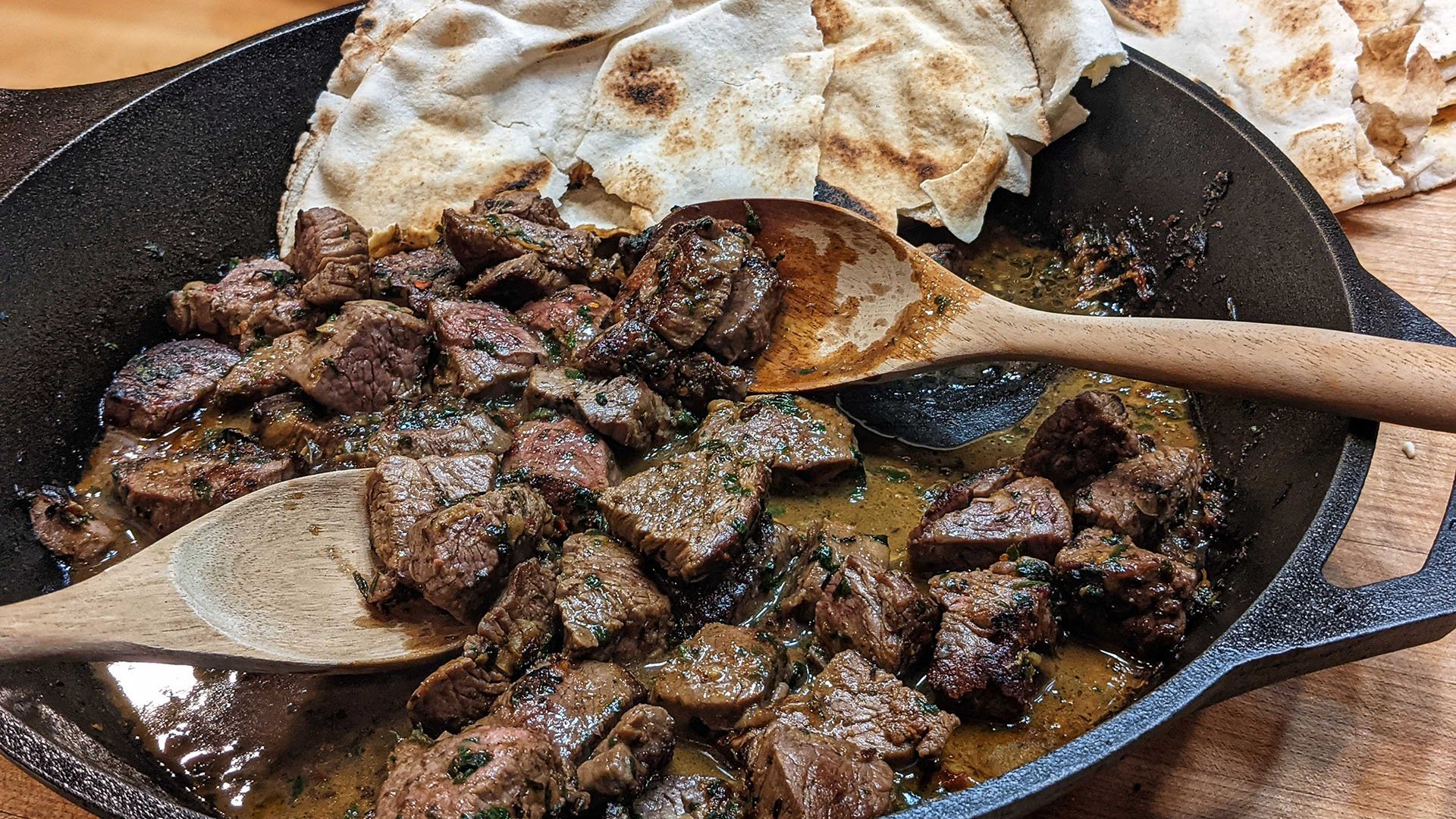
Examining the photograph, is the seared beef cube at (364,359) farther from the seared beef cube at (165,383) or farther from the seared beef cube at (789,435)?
the seared beef cube at (789,435)

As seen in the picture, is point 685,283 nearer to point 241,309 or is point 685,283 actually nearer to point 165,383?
point 241,309

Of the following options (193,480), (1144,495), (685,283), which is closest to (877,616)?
(1144,495)

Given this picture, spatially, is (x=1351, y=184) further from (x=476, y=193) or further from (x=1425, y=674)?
(x=476, y=193)

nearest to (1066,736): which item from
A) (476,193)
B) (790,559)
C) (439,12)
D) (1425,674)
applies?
(790,559)

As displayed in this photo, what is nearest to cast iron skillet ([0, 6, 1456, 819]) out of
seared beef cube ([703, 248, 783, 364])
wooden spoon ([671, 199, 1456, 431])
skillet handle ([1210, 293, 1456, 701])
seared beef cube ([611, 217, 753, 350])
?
skillet handle ([1210, 293, 1456, 701])

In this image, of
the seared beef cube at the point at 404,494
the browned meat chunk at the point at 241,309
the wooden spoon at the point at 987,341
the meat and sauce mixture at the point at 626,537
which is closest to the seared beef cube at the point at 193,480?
the meat and sauce mixture at the point at 626,537
